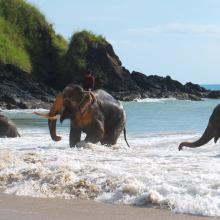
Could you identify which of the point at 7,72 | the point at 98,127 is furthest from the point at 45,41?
the point at 98,127

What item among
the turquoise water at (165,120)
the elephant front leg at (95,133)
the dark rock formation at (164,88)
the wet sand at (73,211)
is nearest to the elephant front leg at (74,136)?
the elephant front leg at (95,133)

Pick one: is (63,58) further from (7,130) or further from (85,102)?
(85,102)

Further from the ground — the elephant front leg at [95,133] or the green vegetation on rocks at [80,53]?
the green vegetation on rocks at [80,53]

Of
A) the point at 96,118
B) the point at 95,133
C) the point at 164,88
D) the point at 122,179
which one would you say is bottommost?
the point at 122,179

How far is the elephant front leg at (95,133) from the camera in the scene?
16234 mm

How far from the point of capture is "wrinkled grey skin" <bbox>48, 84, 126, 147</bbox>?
16.2 metres

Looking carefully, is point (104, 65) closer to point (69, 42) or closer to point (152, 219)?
point (69, 42)

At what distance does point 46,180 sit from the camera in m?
9.91

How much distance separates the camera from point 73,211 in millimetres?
8031

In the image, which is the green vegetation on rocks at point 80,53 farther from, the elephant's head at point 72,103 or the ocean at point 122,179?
the ocean at point 122,179

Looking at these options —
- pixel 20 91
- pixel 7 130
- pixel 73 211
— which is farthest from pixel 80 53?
pixel 73 211

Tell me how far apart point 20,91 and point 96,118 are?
151 feet

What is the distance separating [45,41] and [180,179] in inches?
3083

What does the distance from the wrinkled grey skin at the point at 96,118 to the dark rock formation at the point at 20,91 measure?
39.1 metres
